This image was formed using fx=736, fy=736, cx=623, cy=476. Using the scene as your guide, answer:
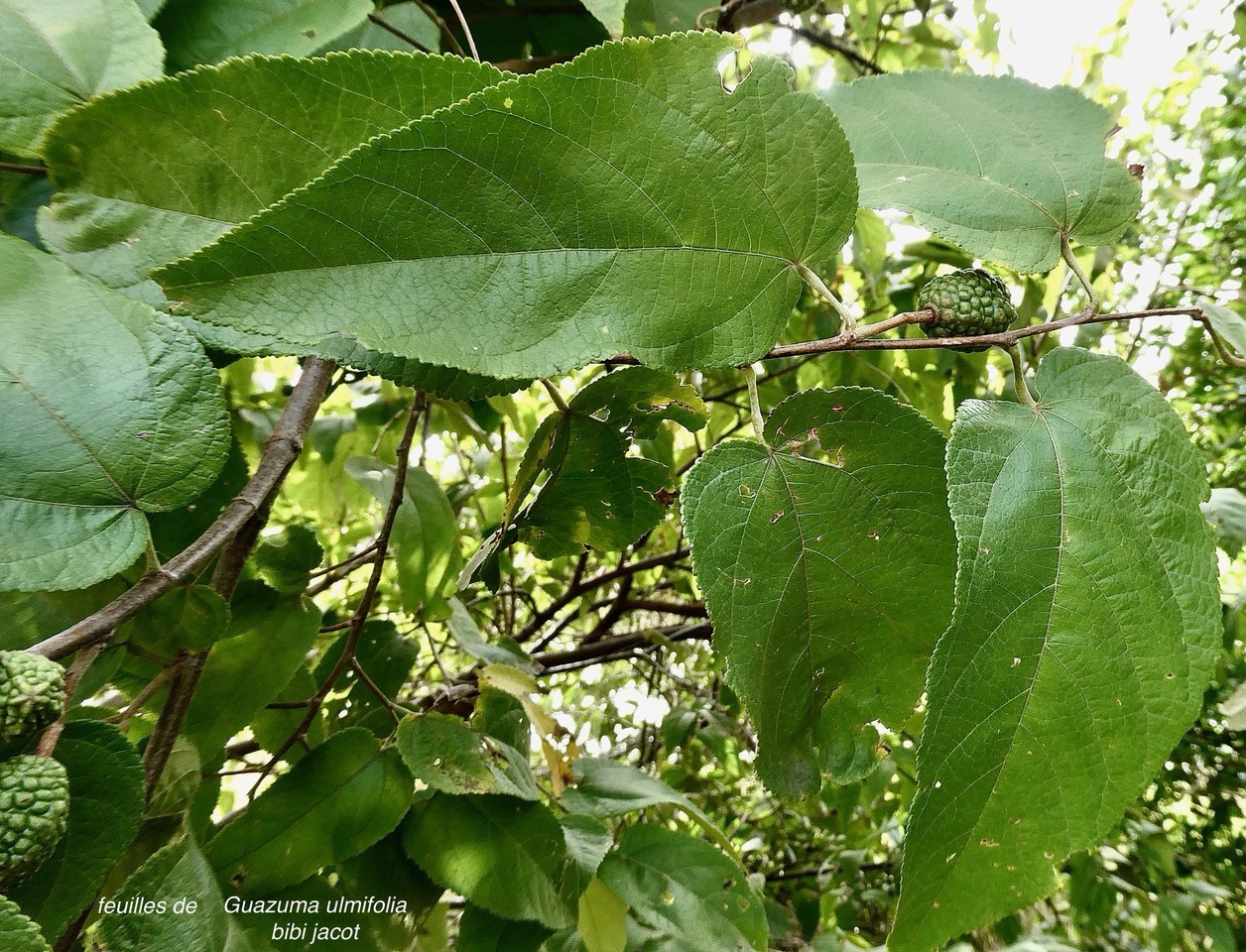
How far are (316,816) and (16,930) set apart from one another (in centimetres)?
27

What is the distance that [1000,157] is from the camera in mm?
444

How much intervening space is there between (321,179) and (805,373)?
3.00ft

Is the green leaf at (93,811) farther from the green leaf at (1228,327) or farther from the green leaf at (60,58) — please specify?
the green leaf at (1228,327)

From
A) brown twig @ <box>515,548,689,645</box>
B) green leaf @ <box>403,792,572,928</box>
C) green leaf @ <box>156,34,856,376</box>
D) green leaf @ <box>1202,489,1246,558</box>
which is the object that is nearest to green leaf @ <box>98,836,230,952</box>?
green leaf @ <box>403,792,572,928</box>

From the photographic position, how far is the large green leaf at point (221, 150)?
0.34m

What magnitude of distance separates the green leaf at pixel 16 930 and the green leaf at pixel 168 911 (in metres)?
0.16

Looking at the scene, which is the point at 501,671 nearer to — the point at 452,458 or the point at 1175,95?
the point at 452,458

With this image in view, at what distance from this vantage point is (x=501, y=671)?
659 mm

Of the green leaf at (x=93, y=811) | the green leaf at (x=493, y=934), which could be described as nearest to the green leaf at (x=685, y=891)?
the green leaf at (x=493, y=934)

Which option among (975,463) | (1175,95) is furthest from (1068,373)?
(1175,95)

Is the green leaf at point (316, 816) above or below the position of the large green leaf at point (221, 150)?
below

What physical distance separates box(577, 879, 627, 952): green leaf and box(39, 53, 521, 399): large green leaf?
52 cm

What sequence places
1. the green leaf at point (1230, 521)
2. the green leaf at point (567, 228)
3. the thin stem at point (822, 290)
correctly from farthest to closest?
the green leaf at point (1230, 521)
the thin stem at point (822, 290)
the green leaf at point (567, 228)

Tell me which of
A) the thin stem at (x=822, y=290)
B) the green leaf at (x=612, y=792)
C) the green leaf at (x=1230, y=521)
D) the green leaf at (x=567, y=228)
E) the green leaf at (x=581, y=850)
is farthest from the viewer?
the green leaf at (x=1230, y=521)
